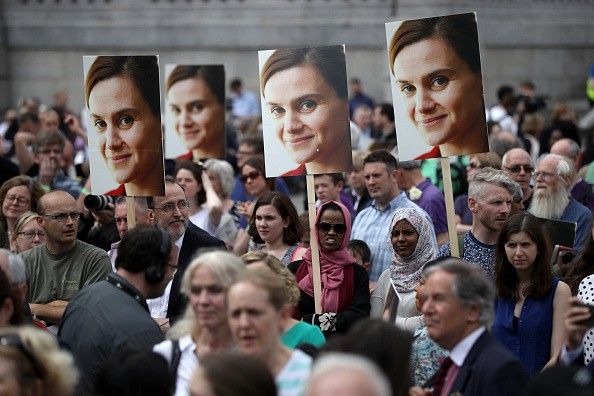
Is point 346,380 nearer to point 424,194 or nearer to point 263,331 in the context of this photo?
point 263,331

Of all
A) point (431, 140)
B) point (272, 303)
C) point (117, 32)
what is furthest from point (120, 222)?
point (117, 32)

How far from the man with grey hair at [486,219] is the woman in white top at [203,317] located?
3138mm

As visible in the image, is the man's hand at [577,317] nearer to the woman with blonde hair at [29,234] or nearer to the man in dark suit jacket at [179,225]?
the man in dark suit jacket at [179,225]

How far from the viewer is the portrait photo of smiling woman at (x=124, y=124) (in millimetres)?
10836

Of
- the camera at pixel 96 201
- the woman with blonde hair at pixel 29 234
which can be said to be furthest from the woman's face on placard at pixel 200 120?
the woman with blonde hair at pixel 29 234

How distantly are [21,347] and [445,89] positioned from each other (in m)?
5.06

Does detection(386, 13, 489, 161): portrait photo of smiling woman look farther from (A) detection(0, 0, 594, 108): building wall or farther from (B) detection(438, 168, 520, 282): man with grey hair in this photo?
(A) detection(0, 0, 594, 108): building wall

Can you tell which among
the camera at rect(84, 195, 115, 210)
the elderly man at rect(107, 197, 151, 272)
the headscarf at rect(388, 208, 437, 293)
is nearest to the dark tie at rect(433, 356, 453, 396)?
the headscarf at rect(388, 208, 437, 293)

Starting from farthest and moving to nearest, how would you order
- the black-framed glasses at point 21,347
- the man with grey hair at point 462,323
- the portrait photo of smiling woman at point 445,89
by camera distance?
1. the portrait photo of smiling woman at point 445,89
2. the man with grey hair at point 462,323
3. the black-framed glasses at point 21,347

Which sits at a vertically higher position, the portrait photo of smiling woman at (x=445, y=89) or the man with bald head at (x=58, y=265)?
the portrait photo of smiling woman at (x=445, y=89)

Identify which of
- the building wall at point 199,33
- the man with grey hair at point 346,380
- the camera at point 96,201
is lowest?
the man with grey hair at point 346,380

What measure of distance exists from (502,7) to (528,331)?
1968 cm

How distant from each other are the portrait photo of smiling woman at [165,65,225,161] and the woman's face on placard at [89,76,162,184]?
3.52 metres

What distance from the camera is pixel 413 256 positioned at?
31.9 feet
